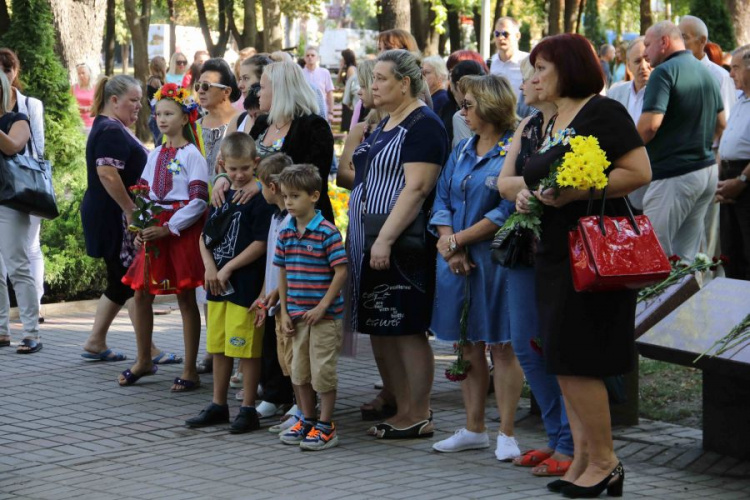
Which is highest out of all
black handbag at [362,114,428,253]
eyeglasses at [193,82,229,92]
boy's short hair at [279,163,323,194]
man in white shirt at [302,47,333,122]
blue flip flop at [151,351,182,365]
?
man in white shirt at [302,47,333,122]

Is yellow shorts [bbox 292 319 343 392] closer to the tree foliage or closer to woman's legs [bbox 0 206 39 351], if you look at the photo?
woman's legs [bbox 0 206 39 351]

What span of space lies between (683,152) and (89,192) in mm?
4360

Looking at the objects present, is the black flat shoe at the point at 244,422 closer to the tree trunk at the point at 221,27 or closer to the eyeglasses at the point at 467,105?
the eyeglasses at the point at 467,105

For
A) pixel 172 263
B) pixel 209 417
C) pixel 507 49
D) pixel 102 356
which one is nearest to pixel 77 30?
pixel 507 49

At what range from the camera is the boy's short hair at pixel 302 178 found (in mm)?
6395

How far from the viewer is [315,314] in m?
6.36

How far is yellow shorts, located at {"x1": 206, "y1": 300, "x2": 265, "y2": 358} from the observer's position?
6852mm

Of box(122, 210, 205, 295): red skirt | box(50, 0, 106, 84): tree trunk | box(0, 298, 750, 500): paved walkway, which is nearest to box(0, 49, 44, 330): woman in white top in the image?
box(0, 298, 750, 500): paved walkway

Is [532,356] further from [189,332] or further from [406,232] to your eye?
[189,332]

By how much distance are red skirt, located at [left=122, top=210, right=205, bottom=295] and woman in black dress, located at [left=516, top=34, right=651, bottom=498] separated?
3060 millimetres

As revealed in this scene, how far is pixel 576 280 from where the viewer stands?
5055 millimetres

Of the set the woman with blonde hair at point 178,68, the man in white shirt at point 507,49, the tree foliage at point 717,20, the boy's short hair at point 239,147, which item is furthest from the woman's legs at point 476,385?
the woman with blonde hair at point 178,68

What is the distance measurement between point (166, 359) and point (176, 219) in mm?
1450

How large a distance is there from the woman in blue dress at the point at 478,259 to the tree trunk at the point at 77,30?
10.4m
